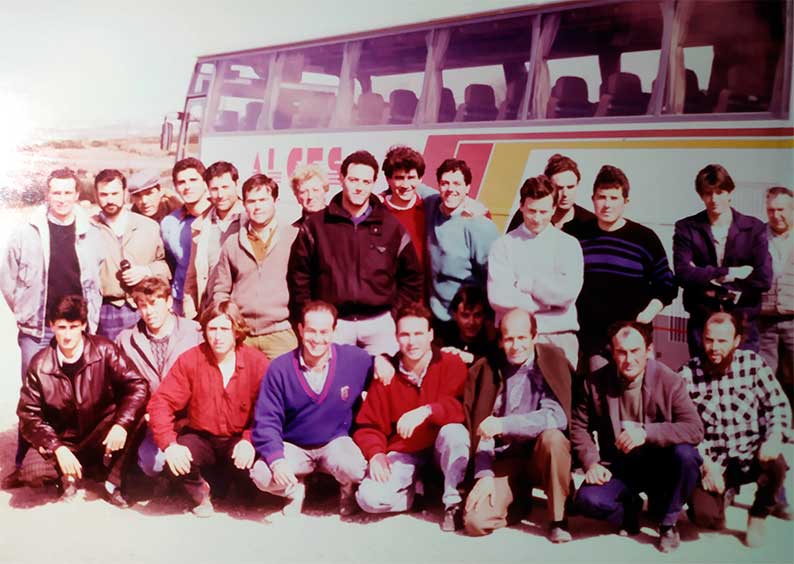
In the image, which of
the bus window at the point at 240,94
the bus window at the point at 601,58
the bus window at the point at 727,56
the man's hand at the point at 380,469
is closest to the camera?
the bus window at the point at 727,56

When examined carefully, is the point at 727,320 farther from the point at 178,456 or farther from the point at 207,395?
the point at 178,456

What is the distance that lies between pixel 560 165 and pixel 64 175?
166 centimetres

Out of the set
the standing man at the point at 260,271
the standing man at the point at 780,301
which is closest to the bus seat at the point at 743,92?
the standing man at the point at 780,301

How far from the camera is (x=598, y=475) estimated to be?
8.25 ft

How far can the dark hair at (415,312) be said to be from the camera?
263 centimetres

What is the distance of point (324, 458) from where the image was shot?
2607 mm

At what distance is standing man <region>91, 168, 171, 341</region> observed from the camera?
9.30 ft

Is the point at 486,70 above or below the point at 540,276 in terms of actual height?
above

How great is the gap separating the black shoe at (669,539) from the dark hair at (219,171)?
1.78 metres

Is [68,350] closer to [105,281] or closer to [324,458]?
[105,281]

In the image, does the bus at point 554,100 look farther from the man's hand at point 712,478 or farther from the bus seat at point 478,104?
the man's hand at point 712,478

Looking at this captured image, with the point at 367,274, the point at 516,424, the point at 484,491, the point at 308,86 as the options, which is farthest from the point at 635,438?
the point at 308,86

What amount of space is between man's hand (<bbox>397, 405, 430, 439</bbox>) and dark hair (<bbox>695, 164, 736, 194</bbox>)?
1.07 metres

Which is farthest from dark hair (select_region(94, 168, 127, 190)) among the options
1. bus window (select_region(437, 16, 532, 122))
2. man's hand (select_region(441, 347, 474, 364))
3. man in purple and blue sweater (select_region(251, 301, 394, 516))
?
man's hand (select_region(441, 347, 474, 364))
